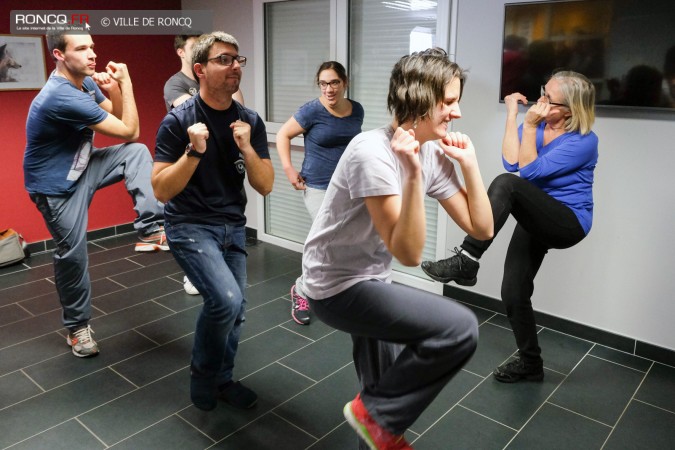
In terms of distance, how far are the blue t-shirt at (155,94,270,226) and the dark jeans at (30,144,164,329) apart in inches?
25.5

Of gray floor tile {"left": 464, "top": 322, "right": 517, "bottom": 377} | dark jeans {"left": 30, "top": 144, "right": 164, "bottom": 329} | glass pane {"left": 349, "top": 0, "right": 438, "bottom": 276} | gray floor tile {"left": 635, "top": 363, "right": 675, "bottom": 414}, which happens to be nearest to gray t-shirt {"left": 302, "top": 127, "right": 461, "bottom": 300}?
gray floor tile {"left": 464, "top": 322, "right": 517, "bottom": 377}

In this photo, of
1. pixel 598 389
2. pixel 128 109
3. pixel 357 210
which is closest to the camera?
pixel 357 210

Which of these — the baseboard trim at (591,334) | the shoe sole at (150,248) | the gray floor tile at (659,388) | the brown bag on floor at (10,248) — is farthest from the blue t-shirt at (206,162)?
the brown bag on floor at (10,248)

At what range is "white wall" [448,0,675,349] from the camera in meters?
2.90

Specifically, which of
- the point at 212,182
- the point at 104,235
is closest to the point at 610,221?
the point at 212,182

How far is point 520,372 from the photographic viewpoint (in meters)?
2.78

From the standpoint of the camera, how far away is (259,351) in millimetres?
3084

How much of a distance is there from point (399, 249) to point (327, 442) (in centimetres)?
109

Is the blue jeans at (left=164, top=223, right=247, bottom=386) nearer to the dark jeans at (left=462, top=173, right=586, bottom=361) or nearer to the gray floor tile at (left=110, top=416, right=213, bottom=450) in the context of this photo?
the gray floor tile at (left=110, top=416, right=213, bottom=450)

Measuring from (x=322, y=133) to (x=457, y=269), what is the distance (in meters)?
1.25

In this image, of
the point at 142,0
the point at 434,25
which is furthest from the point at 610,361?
the point at 142,0

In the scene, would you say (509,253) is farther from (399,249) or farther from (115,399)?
(115,399)

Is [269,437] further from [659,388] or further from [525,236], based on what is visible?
[659,388]

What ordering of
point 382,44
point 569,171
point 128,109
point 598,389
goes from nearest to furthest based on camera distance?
point 569,171
point 598,389
point 128,109
point 382,44
